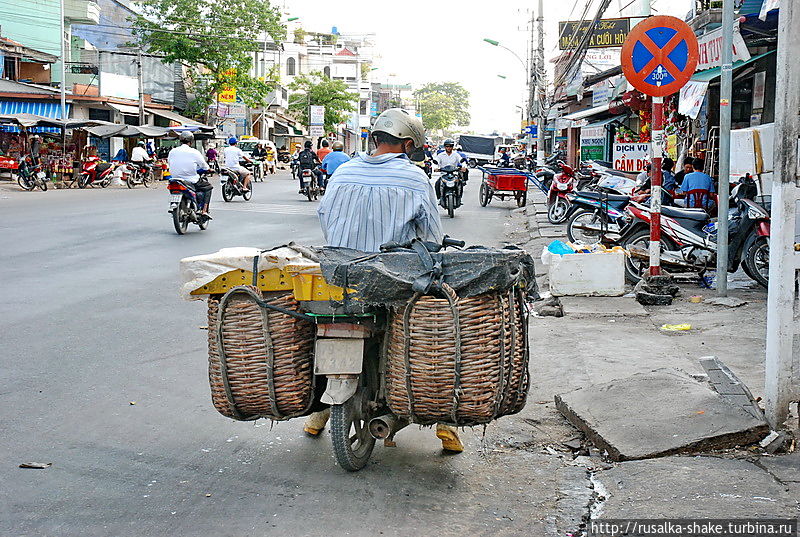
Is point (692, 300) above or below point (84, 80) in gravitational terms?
below

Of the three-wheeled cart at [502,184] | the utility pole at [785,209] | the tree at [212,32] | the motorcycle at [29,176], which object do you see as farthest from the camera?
Result: the tree at [212,32]

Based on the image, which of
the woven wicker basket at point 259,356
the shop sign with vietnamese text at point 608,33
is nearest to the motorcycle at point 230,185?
the shop sign with vietnamese text at point 608,33

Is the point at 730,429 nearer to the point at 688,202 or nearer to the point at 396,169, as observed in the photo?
the point at 396,169

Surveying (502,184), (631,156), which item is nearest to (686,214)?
(631,156)

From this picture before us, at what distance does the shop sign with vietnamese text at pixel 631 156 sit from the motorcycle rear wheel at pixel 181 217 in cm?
1065

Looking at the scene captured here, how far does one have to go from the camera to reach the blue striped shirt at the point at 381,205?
433cm

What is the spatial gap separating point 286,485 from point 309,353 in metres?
0.60

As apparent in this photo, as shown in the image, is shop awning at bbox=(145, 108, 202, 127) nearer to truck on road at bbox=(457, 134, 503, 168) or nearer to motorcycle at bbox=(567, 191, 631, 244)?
truck on road at bbox=(457, 134, 503, 168)

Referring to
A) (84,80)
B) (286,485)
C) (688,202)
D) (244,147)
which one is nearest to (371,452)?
(286,485)

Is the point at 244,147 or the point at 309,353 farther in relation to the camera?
the point at 244,147

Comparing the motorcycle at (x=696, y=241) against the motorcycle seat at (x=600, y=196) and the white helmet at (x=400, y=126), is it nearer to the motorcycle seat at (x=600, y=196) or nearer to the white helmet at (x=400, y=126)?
the motorcycle seat at (x=600, y=196)

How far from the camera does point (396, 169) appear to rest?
14.4 ft

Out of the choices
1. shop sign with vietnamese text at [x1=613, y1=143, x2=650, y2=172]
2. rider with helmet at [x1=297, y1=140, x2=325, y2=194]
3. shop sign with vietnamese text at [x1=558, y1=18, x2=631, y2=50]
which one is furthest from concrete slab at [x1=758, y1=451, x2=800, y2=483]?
shop sign with vietnamese text at [x1=558, y1=18, x2=631, y2=50]

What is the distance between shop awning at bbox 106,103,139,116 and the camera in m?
40.2
